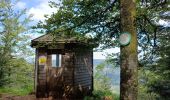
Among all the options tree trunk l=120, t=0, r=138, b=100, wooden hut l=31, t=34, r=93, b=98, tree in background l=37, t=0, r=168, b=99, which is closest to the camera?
tree trunk l=120, t=0, r=138, b=100

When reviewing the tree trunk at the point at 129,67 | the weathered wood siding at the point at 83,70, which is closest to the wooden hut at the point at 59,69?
the weathered wood siding at the point at 83,70

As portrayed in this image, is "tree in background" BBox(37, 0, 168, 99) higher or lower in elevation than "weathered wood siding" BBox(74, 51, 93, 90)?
higher

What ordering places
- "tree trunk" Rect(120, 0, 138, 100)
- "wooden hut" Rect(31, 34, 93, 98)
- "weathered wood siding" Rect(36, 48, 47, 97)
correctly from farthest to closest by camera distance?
1. "weathered wood siding" Rect(36, 48, 47, 97)
2. "wooden hut" Rect(31, 34, 93, 98)
3. "tree trunk" Rect(120, 0, 138, 100)

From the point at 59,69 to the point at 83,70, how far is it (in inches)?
102

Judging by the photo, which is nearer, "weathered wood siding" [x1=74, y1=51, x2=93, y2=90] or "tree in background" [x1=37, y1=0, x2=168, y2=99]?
"tree in background" [x1=37, y1=0, x2=168, y2=99]

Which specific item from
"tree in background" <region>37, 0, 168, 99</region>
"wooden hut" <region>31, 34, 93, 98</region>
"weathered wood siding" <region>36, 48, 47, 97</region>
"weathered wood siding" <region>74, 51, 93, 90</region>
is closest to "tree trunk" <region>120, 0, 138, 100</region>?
"tree in background" <region>37, 0, 168, 99</region>

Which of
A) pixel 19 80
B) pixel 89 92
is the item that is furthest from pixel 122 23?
pixel 19 80

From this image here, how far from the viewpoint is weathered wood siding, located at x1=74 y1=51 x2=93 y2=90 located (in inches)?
959

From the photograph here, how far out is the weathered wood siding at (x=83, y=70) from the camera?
959 inches

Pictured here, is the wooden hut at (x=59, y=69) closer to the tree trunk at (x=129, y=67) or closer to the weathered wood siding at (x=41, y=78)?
the weathered wood siding at (x=41, y=78)

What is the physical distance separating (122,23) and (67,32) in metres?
4.55

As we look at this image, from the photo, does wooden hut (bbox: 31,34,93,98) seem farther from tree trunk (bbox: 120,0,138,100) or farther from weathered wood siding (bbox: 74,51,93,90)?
tree trunk (bbox: 120,0,138,100)

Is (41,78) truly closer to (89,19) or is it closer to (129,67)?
(89,19)

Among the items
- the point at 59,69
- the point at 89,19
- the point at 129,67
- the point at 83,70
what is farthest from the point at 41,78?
the point at 129,67
